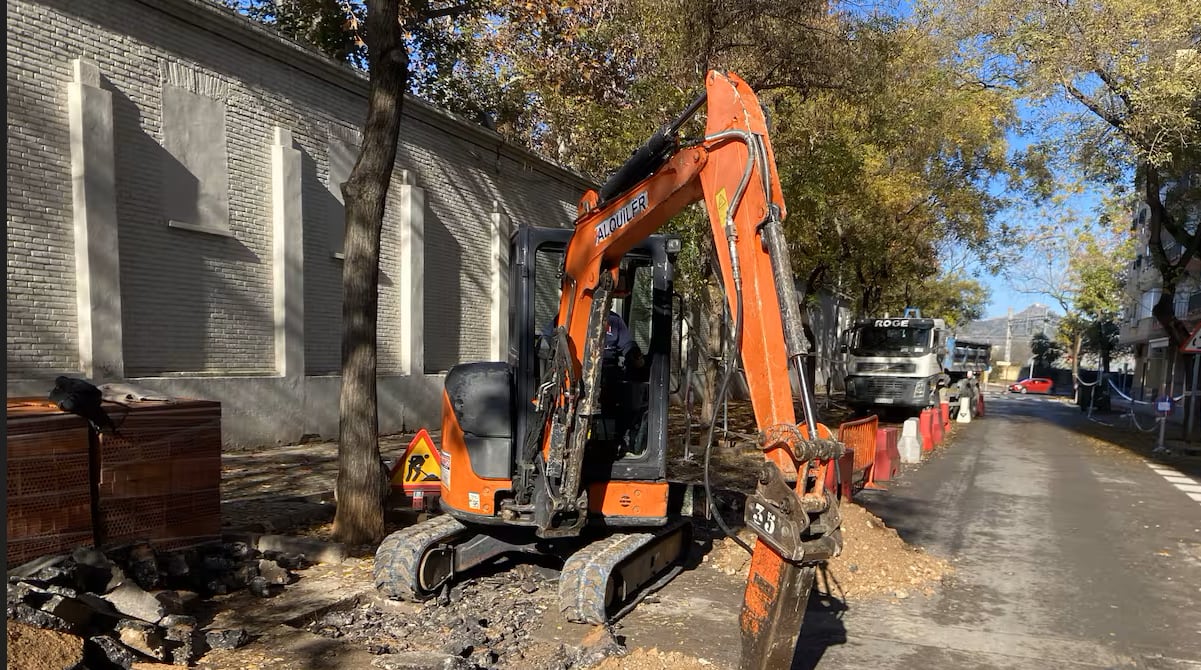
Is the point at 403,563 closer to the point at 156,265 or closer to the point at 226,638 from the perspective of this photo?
the point at 226,638

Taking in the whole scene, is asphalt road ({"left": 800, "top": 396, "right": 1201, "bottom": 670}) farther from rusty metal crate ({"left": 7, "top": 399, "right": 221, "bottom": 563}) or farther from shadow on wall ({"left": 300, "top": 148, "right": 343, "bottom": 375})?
shadow on wall ({"left": 300, "top": 148, "right": 343, "bottom": 375})

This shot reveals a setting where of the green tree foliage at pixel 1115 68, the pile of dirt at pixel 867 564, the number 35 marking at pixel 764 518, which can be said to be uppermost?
the green tree foliage at pixel 1115 68


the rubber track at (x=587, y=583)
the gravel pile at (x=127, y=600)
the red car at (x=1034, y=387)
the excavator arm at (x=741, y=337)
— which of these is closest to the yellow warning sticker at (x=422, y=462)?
the gravel pile at (x=127, y=600)

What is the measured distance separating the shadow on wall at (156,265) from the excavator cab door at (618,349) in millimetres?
7058

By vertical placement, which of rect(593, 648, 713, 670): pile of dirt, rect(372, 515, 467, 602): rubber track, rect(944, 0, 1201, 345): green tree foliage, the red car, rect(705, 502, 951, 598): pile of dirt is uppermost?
rect(944, 0, 1201, 345): green tree foliage

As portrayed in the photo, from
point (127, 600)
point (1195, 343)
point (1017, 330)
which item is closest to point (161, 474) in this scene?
point (127, 600)

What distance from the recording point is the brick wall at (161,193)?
31.0 ft

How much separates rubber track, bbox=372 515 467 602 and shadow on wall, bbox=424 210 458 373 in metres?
10.8

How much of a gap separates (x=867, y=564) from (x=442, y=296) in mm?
11847

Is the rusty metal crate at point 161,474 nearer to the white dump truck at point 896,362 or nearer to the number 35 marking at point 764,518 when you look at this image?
the number 35 marking at point 764,518

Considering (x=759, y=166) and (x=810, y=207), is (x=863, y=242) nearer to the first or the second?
(x=810, y=207)

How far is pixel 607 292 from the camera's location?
5.39 m

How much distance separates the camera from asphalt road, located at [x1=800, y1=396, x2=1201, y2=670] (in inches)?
206

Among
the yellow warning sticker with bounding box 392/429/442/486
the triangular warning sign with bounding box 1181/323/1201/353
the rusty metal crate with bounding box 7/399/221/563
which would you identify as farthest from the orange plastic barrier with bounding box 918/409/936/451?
the rusty metal crate with bounding box 7/399/221/563
